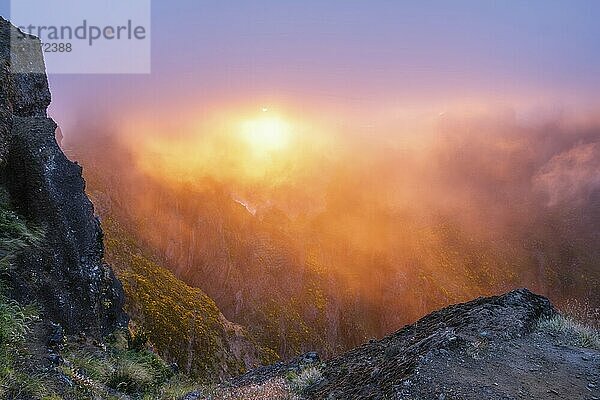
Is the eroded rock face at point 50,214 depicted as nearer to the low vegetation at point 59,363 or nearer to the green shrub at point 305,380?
the low vegetation at point 59,363

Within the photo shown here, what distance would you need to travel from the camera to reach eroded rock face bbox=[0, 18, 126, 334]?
33.0ft

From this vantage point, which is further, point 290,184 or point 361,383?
point 290,184

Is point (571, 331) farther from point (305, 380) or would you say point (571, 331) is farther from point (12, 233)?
point (12, 233)

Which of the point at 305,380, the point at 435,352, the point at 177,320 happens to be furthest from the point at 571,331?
the point at 177,320

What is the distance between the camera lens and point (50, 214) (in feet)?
36.4

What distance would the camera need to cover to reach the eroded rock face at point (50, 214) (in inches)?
396

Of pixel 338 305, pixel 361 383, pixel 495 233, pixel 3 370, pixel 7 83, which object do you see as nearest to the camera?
pixel 3 370

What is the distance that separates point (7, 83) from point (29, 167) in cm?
263

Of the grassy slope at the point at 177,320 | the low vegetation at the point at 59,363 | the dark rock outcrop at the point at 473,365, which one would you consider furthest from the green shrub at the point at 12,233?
the grassy slope at the point at 177,320

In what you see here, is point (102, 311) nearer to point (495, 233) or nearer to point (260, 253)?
point (260, 253)

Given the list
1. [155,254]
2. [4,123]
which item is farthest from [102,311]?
[155,254]

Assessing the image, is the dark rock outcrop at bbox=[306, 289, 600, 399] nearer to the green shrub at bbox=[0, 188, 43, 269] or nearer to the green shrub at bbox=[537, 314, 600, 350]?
the green shrub at bbox=[537, 314, 600, 350]

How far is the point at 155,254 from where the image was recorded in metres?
59.9

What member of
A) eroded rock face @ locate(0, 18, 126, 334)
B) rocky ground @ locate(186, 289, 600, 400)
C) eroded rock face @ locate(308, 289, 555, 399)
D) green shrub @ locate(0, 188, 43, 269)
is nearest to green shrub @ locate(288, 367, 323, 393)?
rocky ground @ locate(186, 289, 600, 400)
